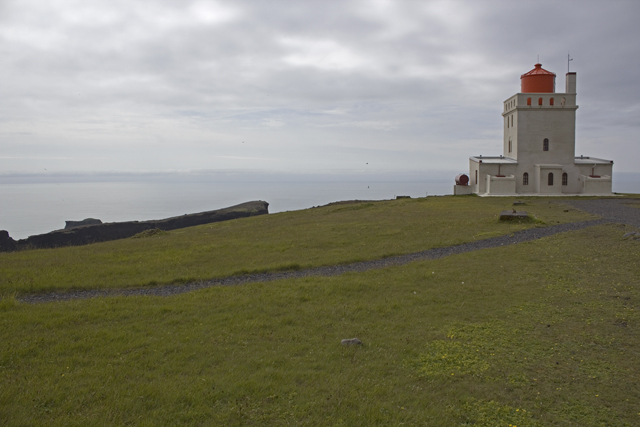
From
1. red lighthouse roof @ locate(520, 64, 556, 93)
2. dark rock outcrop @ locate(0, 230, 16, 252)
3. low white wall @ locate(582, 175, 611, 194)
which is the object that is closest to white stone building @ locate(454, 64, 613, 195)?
red lighthouse roof @ locate(520, 64, 556, 93)

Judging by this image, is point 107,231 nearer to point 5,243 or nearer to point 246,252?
point 5,243

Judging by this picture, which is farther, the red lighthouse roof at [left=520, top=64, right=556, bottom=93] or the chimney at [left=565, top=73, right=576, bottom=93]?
the red lighthouse roof at [left=520, top=64, right=556, bottom=93]

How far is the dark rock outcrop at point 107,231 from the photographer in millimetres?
40625

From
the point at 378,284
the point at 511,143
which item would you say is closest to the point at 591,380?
the point at 378,284

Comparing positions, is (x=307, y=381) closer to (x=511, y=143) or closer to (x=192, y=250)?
(x=192, y=250)

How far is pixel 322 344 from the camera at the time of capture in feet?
26.9

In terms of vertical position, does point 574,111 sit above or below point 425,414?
above

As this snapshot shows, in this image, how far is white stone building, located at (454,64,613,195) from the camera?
142 feet

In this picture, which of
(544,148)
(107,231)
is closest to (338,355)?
(544,148)

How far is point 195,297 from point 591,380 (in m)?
9.71

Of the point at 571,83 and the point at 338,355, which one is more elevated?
the point at 571,83

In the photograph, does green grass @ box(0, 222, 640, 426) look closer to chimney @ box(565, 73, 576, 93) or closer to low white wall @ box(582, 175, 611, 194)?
low white wall @ box(582, 175, 611, 194)

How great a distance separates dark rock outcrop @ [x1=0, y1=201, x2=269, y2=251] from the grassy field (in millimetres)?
28381

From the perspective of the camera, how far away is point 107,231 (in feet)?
158
